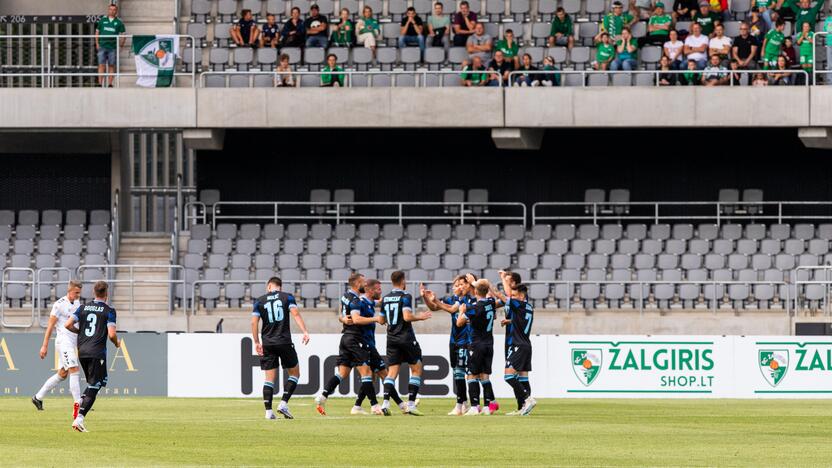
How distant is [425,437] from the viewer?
665 inches

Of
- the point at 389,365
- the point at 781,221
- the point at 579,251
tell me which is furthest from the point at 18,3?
the point at 389,365

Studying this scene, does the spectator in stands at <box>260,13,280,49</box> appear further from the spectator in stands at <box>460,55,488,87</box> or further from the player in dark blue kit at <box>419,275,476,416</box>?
the player in dark blue kit at <box>419,275,476,416</box>

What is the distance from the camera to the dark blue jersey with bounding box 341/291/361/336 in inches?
808

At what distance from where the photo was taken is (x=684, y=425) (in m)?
19.0

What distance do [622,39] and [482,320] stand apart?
14.5 m

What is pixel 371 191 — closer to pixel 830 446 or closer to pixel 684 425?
pixel 684 425

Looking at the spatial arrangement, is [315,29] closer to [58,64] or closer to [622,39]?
[58,64]

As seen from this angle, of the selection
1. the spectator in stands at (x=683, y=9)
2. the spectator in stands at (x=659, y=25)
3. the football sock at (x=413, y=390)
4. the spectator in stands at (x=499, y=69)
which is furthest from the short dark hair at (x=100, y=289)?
the spectator in stands at (x=683, y=9)

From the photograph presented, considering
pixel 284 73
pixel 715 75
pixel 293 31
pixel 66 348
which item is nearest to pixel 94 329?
pixel 66 348

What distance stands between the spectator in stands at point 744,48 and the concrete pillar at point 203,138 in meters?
10.9

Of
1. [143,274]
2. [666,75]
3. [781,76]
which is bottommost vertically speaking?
[143,274]

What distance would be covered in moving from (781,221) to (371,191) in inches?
363

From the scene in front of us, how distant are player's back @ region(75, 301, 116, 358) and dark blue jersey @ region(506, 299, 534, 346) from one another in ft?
17.2

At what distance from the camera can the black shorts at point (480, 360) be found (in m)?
20.9
